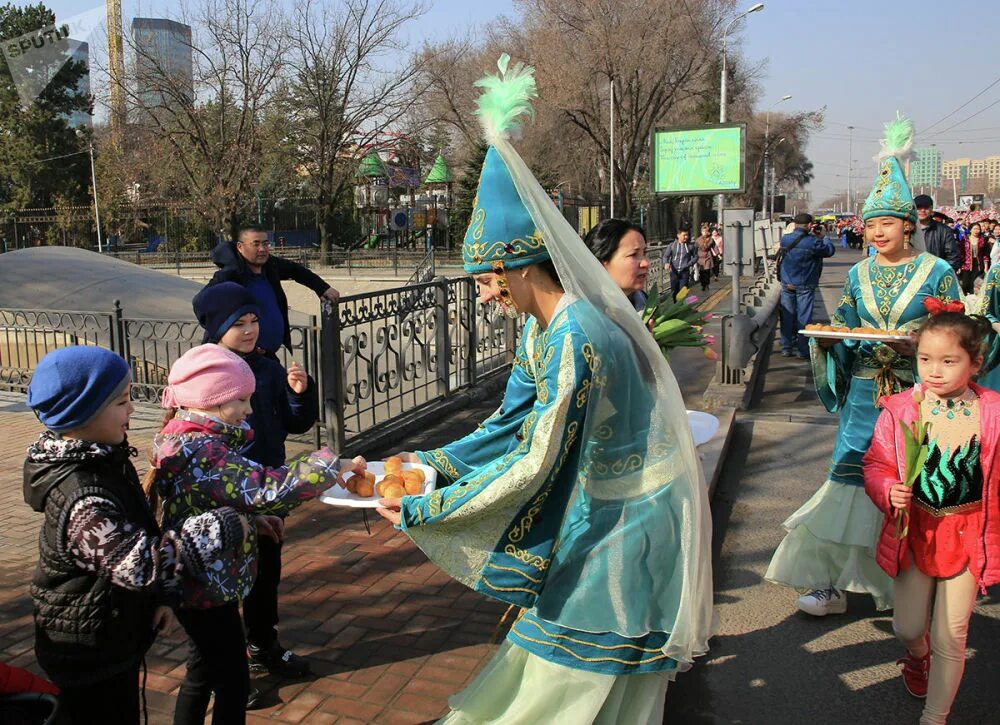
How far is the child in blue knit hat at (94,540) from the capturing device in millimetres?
2195

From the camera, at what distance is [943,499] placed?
3057 mm

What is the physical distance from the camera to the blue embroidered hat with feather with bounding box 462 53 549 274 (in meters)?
2.29

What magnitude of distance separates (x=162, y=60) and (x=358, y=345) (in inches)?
966

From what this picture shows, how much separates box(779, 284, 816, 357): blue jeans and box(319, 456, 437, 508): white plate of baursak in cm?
991

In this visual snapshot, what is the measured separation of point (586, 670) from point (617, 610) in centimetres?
19

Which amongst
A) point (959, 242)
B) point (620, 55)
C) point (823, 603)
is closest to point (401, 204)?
point (620, 55)

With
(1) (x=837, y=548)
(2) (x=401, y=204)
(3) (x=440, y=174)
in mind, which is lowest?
(1) (x=837, y=548)

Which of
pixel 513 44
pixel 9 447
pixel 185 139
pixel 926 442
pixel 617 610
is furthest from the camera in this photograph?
pixel 513 44

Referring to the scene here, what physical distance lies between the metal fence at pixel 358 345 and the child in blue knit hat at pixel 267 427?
8.58ft

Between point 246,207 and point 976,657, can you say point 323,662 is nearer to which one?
point 976,657

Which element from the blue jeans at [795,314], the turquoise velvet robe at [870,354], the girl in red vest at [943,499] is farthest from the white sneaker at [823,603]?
the blue jeans at [795,314]

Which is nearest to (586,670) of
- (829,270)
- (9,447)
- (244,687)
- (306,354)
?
(244,687)

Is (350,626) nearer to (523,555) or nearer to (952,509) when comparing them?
(523,555)

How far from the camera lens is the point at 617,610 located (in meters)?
2.20
